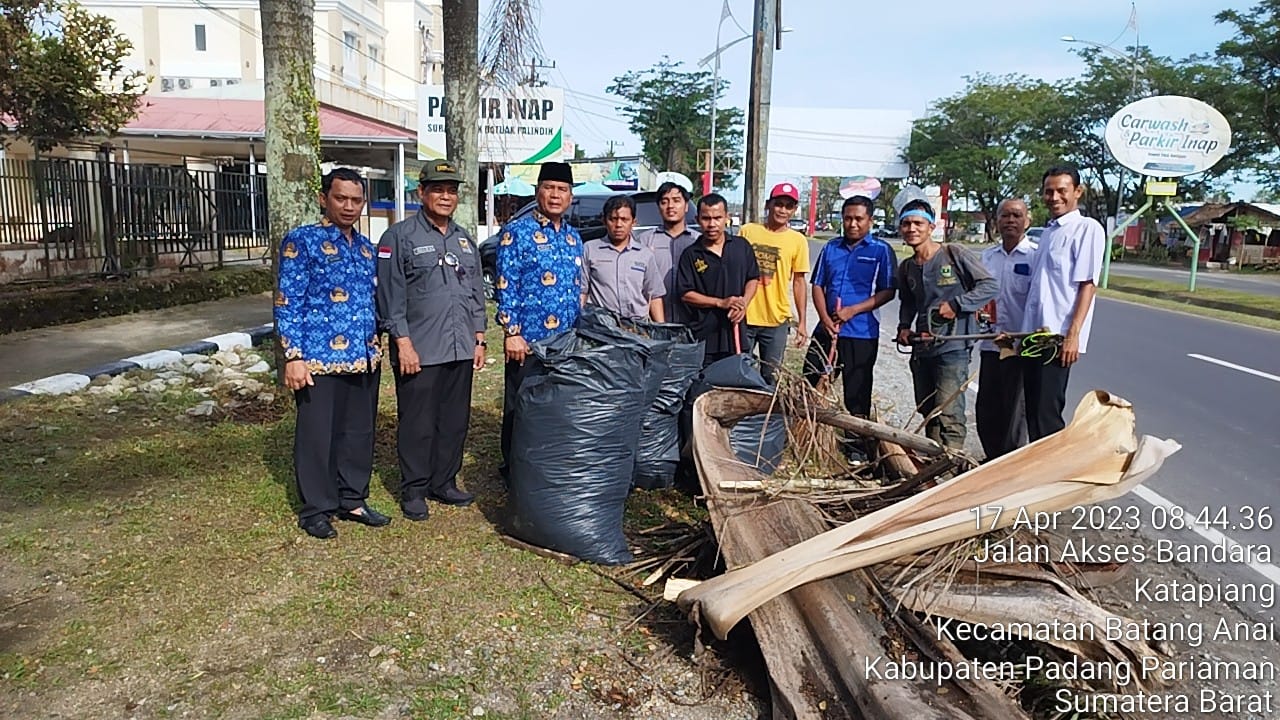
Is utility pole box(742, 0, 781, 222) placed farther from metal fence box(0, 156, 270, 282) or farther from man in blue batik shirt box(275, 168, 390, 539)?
man in blue batik shirt box(275, 168, 390, 539)

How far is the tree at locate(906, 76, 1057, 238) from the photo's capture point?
141ft

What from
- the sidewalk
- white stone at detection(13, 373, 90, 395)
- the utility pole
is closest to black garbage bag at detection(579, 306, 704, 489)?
white stone at detection(13, 373, 90, 395)

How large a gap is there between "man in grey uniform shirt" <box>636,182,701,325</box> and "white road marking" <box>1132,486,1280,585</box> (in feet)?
9.03

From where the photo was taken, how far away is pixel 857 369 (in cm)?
508

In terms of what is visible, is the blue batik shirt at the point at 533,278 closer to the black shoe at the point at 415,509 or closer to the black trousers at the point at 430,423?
the black trousers at the point at 430,423

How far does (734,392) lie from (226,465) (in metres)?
2.85

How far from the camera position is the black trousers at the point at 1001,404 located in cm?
442

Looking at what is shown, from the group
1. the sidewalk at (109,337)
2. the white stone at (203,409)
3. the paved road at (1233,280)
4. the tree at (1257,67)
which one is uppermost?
the tree at (1257,67)

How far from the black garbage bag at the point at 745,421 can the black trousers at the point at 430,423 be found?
1.12 metres

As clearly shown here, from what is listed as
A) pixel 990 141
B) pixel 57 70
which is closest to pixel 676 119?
pixel 990 141

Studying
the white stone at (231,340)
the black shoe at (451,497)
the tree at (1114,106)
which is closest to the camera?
the black shoe at (451,497)

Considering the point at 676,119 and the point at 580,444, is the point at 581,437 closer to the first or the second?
the point at 580,444

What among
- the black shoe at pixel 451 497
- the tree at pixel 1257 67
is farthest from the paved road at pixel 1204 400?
the tree at pixel 1257 67

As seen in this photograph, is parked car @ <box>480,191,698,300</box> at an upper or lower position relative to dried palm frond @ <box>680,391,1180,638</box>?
upper
